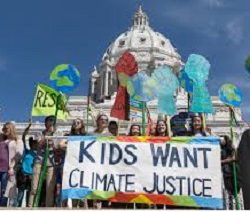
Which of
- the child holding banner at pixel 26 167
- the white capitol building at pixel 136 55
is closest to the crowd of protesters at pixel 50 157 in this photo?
the child holding banner at pixel 26 167

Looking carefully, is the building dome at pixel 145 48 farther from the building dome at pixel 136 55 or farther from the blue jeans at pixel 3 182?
the blue jeans at pixel 3 182

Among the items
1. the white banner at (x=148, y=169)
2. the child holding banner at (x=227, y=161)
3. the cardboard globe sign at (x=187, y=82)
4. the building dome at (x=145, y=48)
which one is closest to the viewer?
the white banner at (x=148, y=169)

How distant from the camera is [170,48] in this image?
90438 millimetres

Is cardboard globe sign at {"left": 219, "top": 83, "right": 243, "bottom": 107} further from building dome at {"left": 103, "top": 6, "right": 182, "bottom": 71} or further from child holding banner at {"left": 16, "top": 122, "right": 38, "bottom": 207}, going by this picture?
building dome at {"left": 103, "top": 6, "right": 182, "bottom": 71}

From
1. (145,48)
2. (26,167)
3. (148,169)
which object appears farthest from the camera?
(145,48)

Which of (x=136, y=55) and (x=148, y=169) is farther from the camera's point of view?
(x=136, y=55)

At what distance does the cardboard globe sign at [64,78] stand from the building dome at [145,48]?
71.8m

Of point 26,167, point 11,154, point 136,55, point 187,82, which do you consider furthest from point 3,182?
point 136,55

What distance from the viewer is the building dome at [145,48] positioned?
84.9 meters

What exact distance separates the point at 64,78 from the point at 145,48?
7783 centimetres

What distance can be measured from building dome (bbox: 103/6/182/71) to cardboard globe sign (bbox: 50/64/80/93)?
71759 mm

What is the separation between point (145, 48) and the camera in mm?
87750

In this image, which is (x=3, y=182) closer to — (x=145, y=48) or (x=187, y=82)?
(x=187, y=82)

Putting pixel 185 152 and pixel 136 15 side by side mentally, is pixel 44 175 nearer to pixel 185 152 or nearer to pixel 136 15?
pixel 185 152
